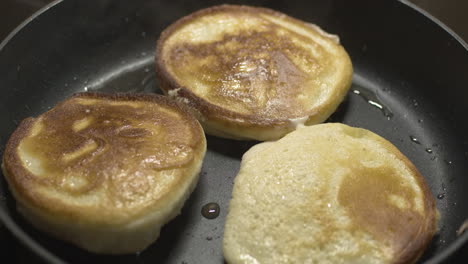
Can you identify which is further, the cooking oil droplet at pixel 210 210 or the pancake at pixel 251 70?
the pancake at pixel 251 70

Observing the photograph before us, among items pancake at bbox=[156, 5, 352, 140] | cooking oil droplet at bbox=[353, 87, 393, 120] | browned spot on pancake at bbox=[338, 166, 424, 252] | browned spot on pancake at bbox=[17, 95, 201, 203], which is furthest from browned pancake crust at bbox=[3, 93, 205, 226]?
cooking oil droplet at bbox=[353, 87, 393, 120]

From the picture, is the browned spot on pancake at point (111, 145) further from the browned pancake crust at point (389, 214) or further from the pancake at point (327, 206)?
the browned pancake crust at point (389, 214)

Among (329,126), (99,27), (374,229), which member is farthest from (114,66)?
(374,229)

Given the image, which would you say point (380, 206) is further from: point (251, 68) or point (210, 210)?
point (251, 68)

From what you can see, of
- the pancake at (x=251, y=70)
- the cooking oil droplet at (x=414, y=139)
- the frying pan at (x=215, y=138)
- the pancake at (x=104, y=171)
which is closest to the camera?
the pancake at (x=104, y=171)

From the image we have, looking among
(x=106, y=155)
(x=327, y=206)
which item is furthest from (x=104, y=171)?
(x=327, y=206)

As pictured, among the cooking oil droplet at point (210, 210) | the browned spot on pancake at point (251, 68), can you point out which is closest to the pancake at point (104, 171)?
the cooking oil droplet at point (210, 210)

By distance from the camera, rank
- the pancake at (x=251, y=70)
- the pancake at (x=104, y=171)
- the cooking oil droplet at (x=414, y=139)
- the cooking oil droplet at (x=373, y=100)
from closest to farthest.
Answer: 1. the pancake at (x=104, y=171)
2. the pancake at (x=251, y=70)
3. the cooking oil droplet at (x=414, y=139)
4. the cooking oil droplet at (x=373, y=100)
